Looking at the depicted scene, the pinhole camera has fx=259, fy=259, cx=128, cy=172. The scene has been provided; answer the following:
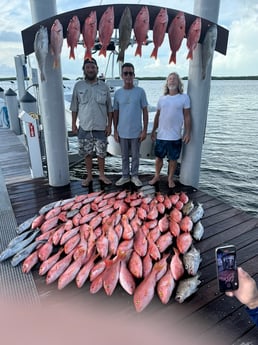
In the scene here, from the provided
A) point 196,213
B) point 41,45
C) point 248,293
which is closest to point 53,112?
point 41,45

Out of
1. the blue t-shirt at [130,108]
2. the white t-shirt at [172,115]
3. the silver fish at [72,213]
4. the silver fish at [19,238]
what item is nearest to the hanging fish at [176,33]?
the white t-shirt at [172,115]

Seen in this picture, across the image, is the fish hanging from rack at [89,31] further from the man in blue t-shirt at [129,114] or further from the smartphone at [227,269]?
the smartphone at [227,269]

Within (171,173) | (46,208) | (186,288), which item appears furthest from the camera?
(171,173)

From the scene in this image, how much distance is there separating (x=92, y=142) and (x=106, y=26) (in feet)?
4.50

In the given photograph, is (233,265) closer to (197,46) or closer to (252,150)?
(197,46)

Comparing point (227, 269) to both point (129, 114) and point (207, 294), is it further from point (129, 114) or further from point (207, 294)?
point (129, 114)

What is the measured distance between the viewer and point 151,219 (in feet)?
9.02

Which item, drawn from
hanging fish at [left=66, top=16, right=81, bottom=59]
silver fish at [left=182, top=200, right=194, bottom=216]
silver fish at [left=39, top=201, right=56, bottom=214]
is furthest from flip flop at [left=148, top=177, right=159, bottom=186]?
hanging fish at [left=66, top=16, right=81, bottom=59]

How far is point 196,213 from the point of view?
9.38 ft

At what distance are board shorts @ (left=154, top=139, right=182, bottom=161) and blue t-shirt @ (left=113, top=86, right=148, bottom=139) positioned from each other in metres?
0.33

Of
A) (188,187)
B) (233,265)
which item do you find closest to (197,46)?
(188,187)

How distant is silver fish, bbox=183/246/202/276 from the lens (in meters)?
2.00

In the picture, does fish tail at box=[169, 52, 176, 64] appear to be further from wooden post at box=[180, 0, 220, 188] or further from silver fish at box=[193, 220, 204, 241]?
silver fish at box=[193, 220, 204, 241]

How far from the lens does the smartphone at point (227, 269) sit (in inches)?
54.0
